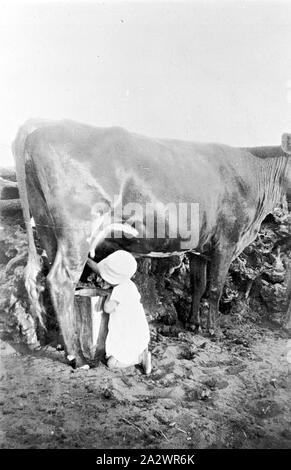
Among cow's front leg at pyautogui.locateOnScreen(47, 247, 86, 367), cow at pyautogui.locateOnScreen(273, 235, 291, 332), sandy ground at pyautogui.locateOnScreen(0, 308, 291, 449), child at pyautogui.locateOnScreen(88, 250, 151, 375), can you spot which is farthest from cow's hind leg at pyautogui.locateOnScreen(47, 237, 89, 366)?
cow at pyautogui.locateOnScreen(273, 235, 291, 332)

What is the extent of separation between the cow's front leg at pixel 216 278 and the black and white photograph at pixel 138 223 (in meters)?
0.02

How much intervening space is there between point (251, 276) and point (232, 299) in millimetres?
349

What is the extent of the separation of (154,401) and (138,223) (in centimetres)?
158

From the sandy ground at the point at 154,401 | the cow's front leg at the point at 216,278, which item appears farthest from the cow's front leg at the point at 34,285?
the cow's front leg at the point at 216,278

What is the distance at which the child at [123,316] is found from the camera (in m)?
3.58

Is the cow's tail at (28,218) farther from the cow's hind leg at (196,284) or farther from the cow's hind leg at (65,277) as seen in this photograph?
the cow's hind leg at (196,284)

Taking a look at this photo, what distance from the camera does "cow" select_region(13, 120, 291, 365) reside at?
11.4 ft

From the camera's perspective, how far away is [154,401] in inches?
136

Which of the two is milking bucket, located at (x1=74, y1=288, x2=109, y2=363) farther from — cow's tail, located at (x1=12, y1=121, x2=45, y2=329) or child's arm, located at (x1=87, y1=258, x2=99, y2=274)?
cow's tail, located at (x1=12, y1=121, x2=45, y2=329)

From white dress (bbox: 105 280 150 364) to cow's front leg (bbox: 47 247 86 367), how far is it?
0.35m

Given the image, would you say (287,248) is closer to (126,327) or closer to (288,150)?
(288,150)

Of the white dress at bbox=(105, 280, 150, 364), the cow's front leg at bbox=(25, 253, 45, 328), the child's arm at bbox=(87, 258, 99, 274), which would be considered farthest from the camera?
the cow's front leg at bbox=(25, 253, 45, 328)

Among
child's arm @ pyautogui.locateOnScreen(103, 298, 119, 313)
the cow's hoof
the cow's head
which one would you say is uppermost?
the cow's head
